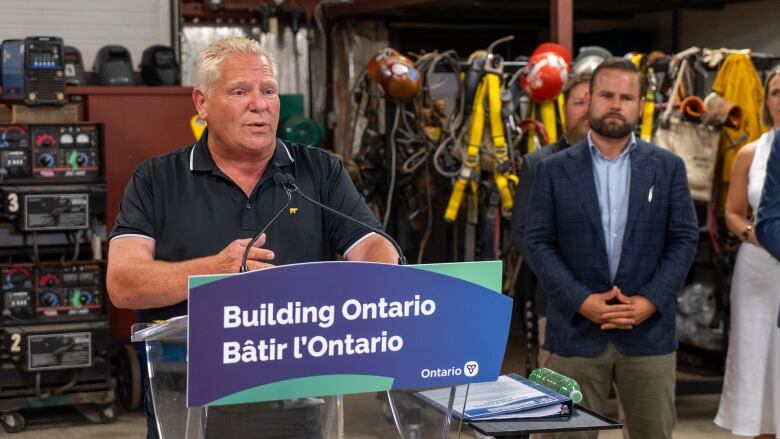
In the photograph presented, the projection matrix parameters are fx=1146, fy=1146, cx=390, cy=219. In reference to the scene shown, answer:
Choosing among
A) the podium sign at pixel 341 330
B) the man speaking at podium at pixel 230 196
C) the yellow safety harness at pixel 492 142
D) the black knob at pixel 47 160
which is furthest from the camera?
the black knob at pixel 47 160

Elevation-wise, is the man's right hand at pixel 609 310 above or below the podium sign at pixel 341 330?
below

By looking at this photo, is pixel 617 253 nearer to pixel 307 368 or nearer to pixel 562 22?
pixel 307 368

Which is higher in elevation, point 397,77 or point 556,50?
point 556,50

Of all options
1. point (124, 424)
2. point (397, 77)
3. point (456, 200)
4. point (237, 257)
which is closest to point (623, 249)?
point (237, 257)

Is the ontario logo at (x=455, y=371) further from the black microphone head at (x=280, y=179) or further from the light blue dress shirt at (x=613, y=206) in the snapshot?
the light blue dress shirt at (x=613, y=206)

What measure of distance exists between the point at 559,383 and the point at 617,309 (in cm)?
139

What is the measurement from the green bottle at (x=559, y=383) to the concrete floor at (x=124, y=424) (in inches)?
120

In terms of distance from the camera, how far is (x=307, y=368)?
187cm

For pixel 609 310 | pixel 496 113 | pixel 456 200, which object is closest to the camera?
pixel 609 310

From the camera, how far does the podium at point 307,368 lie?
180cm

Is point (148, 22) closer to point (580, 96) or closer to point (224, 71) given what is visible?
point (580, 96)

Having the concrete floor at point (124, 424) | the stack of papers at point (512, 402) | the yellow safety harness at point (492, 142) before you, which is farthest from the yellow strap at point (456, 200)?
the stack of papers at point (512, 402)

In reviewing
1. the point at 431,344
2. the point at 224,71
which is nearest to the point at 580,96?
the point at 224,71

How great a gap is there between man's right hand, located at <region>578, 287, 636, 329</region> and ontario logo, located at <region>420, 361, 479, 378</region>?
184 centimetres
